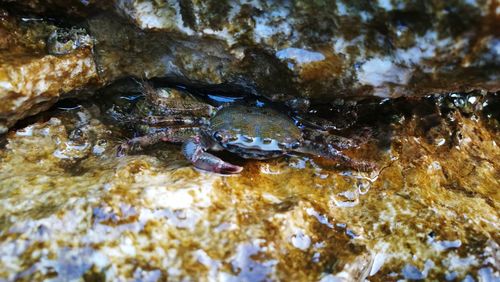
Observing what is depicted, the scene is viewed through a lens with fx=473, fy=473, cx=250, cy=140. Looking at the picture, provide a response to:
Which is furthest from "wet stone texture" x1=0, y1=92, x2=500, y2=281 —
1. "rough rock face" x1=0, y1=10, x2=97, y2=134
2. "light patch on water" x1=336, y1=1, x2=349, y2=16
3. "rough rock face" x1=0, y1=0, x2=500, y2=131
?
"light patch on water" x1=336, y1=1, x2=349, y2=16

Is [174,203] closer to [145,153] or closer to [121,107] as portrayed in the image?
[145,153]

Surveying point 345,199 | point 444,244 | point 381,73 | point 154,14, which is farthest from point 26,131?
point 444,244

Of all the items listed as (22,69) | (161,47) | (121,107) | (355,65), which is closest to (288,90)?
(355,65)

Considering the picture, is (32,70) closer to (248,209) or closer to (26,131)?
(26,131)

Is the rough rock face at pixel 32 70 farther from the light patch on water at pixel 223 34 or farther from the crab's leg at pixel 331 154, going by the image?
the crab's leg at pixel 331 154

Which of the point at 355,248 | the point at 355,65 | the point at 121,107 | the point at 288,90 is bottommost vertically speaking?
the point at 355,248

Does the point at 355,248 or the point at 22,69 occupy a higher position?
the point at 22,69
